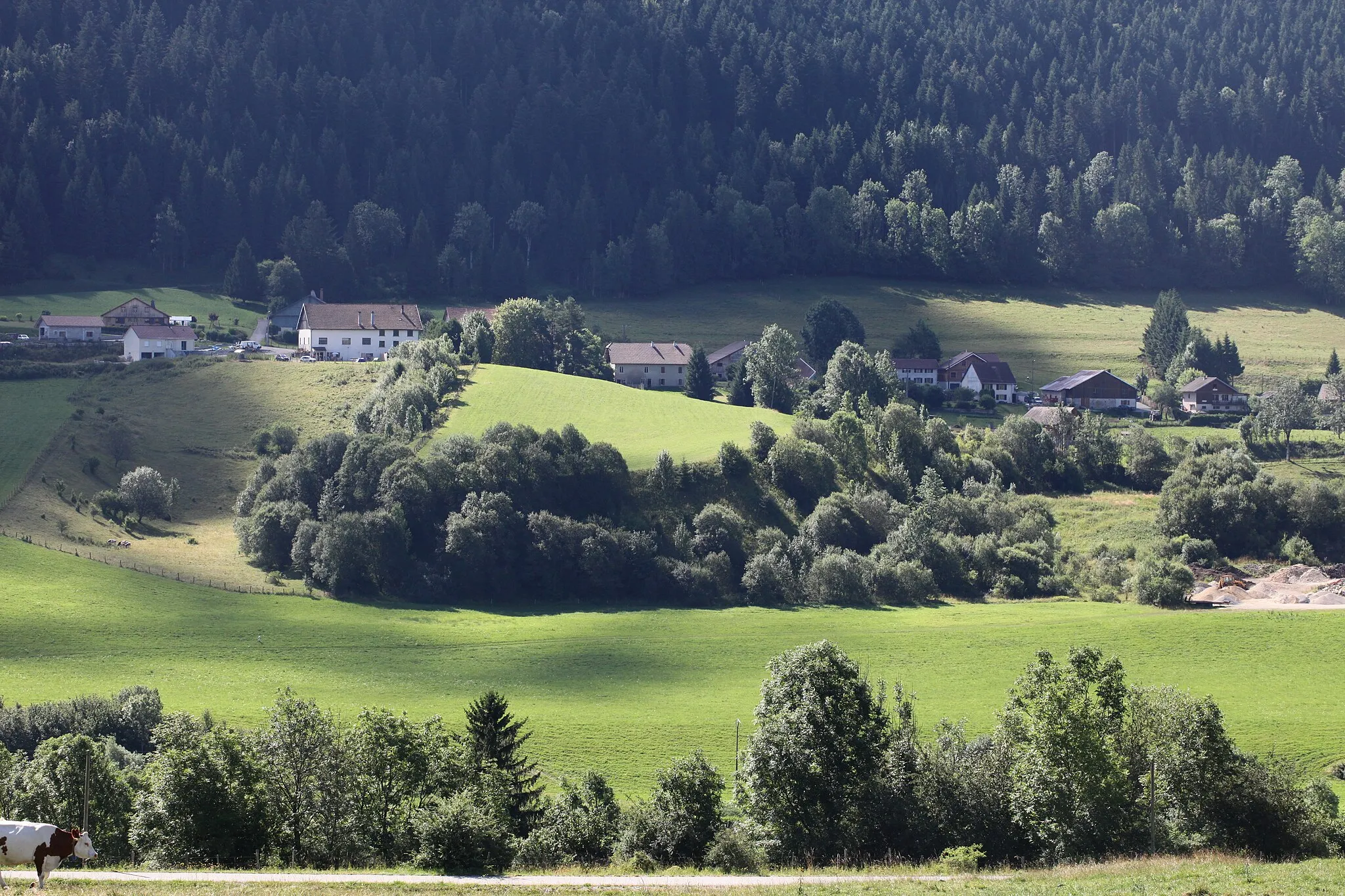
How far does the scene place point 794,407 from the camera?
113 m

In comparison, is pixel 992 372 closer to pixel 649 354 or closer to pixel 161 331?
pixel 649 354

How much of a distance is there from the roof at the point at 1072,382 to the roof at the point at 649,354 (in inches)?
1323

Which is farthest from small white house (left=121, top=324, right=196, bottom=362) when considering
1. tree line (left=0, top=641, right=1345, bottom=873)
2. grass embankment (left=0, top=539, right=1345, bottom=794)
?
tree line (left=0, top=641, right=1345, bottom=873)

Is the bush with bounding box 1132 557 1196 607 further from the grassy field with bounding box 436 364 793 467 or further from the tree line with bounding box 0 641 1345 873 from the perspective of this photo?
the tree line with bounding box 0 641 1345 873

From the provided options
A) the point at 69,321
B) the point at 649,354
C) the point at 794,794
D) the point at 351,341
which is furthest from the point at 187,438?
the point at 794,794

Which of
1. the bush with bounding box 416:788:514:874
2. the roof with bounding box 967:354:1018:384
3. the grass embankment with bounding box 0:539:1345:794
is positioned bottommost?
the grass embankment with bounding box 0:539:1345:794

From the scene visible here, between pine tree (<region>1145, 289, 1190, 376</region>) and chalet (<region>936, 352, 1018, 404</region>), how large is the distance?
1714cm

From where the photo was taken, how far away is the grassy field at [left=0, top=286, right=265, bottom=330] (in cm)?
13762

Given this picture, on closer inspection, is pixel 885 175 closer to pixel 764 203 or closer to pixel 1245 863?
pixel 764 203

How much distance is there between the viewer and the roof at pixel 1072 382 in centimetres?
12694

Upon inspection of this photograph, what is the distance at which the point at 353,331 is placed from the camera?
414 ft

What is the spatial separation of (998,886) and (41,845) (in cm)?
2004

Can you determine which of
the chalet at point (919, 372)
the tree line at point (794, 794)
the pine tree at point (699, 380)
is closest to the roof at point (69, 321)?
the pine tree at point (699, 380)

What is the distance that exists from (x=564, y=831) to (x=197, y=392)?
78963 mm
